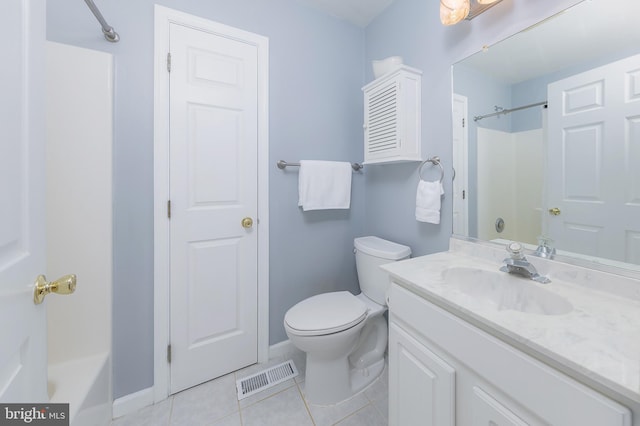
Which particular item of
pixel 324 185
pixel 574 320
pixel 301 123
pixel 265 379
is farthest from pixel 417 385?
pixel 301 123

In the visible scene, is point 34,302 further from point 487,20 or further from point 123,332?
point 487,20

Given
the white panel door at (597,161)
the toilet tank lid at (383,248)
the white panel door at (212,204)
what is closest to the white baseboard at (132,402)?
the white panel door at (212,204)

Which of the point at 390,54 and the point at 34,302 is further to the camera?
the point at 390,54

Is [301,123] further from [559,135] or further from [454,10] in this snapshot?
[559,135]

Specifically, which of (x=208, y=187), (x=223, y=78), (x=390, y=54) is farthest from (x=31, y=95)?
(x=390, y=54)

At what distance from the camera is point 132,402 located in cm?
129

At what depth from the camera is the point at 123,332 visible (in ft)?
4.19

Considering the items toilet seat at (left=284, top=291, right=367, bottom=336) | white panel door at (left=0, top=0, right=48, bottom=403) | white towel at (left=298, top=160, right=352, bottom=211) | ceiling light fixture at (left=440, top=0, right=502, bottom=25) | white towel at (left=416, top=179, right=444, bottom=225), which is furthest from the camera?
white towel at (left=298, top=160, right=352, bottom=211)

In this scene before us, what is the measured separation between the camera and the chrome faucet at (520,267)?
2.98ft

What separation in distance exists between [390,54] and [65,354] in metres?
2.50

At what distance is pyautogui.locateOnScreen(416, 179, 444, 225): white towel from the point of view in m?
1.34

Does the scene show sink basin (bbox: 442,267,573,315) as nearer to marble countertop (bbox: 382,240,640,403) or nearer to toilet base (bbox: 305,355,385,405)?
marble countertop (bbox: 382,240,640,403)

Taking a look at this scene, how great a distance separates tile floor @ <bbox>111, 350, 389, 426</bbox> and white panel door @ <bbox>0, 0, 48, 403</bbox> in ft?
2.81

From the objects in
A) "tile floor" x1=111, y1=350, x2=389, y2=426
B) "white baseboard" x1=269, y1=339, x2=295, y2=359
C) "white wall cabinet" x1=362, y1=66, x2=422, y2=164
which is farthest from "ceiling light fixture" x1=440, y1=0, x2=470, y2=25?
"white baseboard" x1=269, y1=339, x2=295, y2=359
